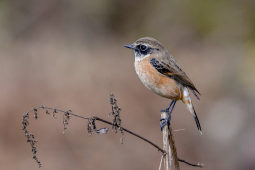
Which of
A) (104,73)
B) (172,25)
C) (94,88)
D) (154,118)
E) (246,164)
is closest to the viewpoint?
(246,164)

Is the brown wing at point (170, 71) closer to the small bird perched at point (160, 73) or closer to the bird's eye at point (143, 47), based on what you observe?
the small bird perched at point (160, 73)

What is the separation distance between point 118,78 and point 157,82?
6415 mm

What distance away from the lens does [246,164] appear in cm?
870

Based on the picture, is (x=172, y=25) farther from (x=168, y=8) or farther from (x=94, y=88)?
(x=94, y=88)

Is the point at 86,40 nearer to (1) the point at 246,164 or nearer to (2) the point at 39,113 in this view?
(2) the point at 39,113

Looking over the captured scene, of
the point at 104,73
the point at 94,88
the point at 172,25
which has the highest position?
the point at 172,25

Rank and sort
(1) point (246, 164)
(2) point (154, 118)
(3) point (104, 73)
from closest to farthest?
(1) point (246, 164), (2) point (154, 118), (3) point (104, 73)

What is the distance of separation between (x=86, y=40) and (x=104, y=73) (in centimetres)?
200

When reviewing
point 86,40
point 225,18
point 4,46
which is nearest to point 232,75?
point 225,18

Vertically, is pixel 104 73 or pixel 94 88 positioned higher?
pixel 104 73

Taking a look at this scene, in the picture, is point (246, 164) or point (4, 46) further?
point (4, 46)

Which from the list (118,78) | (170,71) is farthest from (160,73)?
(118,78)

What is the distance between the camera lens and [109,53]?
12.5m

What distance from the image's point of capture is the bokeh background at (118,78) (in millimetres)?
8672
